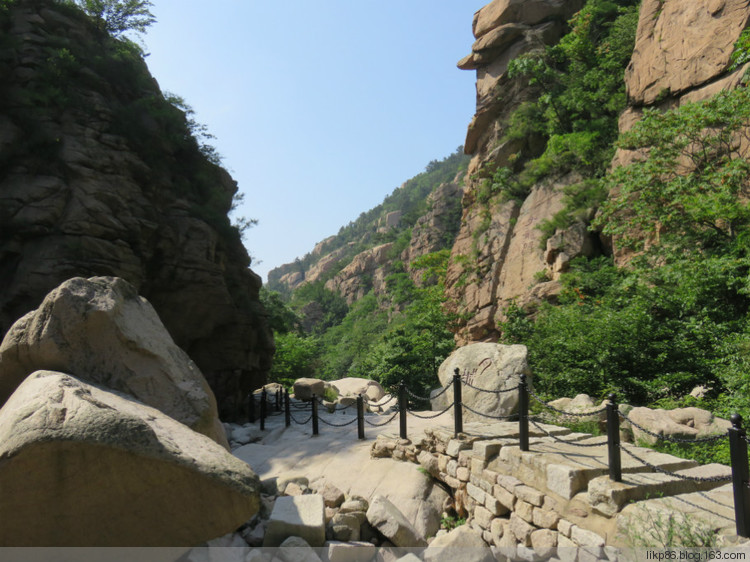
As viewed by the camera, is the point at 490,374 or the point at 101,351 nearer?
the point at 101,351

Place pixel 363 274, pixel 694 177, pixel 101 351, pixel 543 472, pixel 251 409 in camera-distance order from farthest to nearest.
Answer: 1. pixel 363 274
2. pixel 251 409
3. pixel 694 177
4. pixel 101 351
5. pixel 543 472

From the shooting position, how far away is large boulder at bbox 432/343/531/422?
8383 mm

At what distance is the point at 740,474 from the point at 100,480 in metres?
4.93

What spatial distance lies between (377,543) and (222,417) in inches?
440

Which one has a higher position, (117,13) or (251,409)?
(117,13)

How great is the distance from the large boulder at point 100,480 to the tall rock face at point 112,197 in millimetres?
8916

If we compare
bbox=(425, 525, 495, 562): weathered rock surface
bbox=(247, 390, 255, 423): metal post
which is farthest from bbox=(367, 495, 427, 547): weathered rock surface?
bbox=(247, 390, 255, 423): metal post

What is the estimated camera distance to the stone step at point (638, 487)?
4043 millimetres

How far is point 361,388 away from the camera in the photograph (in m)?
→ 18.6

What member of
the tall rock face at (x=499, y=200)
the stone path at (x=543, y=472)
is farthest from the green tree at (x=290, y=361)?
the stone path at (x=543, y=472)

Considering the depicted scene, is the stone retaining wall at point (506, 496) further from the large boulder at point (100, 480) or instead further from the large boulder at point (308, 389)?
the large boulder at point (308, 389)

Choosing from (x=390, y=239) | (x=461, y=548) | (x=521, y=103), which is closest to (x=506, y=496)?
(x=461, y=548)

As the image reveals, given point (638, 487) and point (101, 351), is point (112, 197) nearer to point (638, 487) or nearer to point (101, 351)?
point (101, 351)

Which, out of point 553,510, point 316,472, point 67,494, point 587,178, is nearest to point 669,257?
point 587,178
